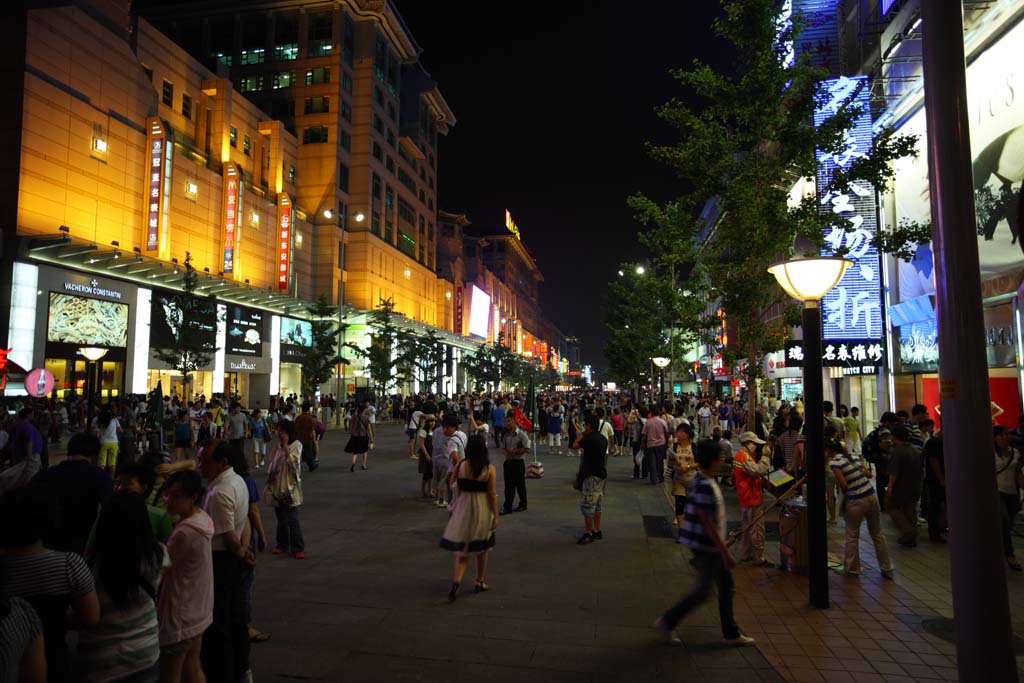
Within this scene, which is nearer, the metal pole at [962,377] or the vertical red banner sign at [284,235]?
the metal pole at [962,377]

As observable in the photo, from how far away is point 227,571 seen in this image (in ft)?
14.8

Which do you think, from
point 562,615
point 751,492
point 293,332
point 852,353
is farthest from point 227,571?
point 293,332

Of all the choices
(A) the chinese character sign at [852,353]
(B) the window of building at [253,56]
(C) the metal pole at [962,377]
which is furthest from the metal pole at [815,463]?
(B) the window of building at [253,56]

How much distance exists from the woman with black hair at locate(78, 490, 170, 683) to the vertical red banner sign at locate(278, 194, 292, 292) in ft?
139

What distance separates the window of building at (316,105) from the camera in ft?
168

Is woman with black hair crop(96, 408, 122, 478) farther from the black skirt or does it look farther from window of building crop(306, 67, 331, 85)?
window of building crop(306, 67, 331, 85)

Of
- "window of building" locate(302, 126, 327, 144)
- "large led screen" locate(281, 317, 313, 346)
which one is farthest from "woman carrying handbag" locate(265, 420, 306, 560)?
"window of building" locate(302, 126, 327, 144)

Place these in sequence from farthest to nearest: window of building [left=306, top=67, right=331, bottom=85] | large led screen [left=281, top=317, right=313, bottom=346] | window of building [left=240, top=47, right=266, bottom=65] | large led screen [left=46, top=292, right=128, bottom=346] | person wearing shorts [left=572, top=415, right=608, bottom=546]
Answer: window of building [left=240, top=47, right=266, bottom=65], window of building [left=306, top=67, right=331, bottom=85], large led screen [left=281, top=317, right=313, bottom=346], large led screen [left=46, top=292, right=128, bottom=346], person wearing shorts [left=572, top=415, right=608, bottom=546]

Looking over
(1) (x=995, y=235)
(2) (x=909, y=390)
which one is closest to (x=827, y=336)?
(2) (x=909, y=390)

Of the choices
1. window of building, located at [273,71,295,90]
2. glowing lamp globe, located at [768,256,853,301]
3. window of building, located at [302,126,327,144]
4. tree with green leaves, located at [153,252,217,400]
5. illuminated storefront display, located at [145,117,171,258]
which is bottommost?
glowing lamp globe, located at [768,256,853,301]

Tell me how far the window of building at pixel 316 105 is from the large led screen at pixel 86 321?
92.1ft

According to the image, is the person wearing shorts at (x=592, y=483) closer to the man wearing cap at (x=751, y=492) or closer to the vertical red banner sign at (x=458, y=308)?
the man wearing cap at (x=751, y=492)

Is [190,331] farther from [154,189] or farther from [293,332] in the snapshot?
A: [293,332]

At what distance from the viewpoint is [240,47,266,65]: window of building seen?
174ft
